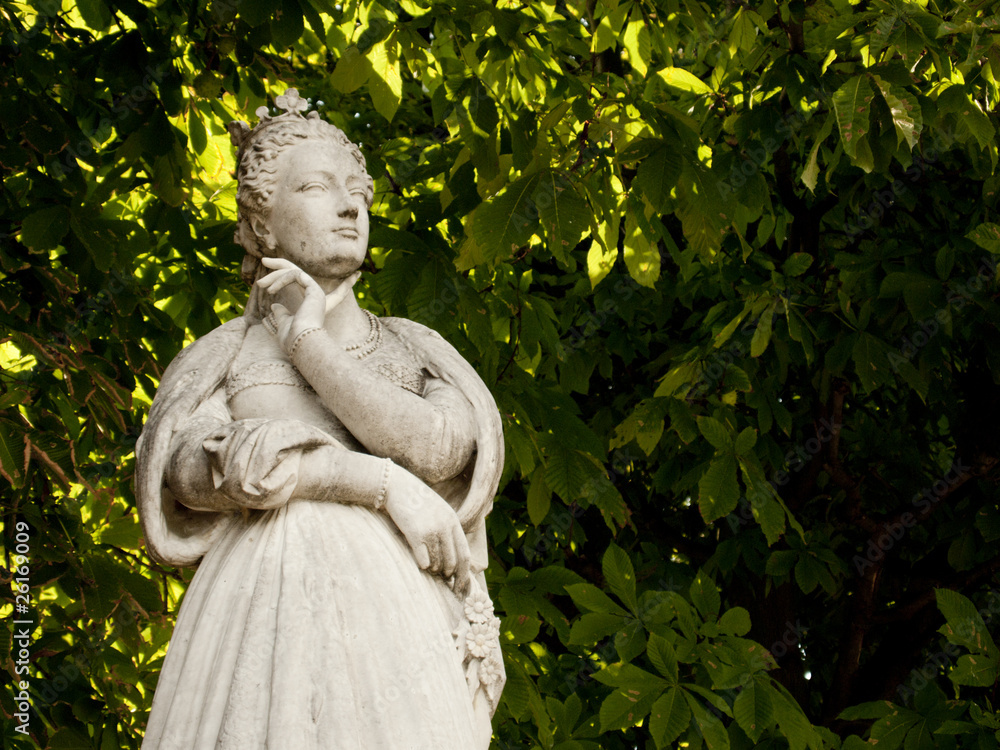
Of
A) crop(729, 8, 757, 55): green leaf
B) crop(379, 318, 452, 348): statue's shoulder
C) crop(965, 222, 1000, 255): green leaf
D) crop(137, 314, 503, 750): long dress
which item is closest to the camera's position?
crop(137, 314, 503, 750): long dress

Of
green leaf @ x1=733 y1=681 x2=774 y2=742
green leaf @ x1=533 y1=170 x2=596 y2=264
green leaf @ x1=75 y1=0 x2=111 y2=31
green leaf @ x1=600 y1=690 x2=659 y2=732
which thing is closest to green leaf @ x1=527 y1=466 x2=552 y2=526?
green leaf @ x1=600 y1=690 x2=659 y2=732

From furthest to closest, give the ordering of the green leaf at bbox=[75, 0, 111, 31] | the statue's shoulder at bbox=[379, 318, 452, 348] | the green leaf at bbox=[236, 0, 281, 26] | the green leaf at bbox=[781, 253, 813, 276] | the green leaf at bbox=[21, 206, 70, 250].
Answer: the green leaf at bbox=[781, 253, 813, 276]
the green leaf at bbox=[75, 0, 111, 31]
the green leaf at bbox=[21, 206, 70, 250]
the green leaf at bbox=[236, 0, 281, 26]
the statue's shoulder at bbox=[379, 318, 452, 348]

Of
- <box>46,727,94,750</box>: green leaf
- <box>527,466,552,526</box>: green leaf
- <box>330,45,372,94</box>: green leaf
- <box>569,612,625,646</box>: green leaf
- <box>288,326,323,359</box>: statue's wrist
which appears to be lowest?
<box>46,727,94,750</box>: green leaf

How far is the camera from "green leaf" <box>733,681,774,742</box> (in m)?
4.97

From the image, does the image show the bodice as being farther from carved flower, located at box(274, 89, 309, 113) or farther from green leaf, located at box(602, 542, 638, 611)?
green leaf, located at box(602, 542, 638, 611)

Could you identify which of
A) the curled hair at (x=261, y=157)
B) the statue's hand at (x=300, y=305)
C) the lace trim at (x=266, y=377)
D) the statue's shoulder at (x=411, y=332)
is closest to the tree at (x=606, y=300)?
the statue's shoulder at (x=411, y=332)

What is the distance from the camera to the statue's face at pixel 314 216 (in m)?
3.13

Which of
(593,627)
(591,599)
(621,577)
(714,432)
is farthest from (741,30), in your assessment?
(593,627)

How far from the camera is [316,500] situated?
2.80 meters

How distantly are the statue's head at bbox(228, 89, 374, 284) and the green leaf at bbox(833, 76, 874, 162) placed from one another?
190cm

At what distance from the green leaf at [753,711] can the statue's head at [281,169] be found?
280 centimetres

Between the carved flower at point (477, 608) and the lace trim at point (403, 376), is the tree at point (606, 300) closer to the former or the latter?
the lace trim at point (403, 376)

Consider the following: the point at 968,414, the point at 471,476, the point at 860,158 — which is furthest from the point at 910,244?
the point at 471,476

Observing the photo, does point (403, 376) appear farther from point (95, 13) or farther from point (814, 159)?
point (95, 13)
